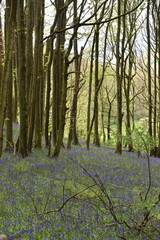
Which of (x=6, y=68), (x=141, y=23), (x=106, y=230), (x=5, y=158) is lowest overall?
(x=106, y=230)

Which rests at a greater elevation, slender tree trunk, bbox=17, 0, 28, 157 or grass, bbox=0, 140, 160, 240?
slender tree trunk, bbox=17, 0, 28, 157

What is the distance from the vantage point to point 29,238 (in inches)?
180

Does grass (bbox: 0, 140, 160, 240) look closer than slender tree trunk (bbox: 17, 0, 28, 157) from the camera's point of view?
Yes

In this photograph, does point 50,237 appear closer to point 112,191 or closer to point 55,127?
point 112,191

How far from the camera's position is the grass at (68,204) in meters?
4.91

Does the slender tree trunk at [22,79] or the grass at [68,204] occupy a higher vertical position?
the slender tree trunk at [22,79]

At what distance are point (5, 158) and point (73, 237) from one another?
7.01m

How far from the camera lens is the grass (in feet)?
16.1

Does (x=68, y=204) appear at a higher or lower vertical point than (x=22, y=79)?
lower

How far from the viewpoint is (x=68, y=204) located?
6.79m

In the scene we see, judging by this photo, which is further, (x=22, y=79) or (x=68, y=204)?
(x=22, y=79)

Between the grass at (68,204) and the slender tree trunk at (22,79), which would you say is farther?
the slender tree trunk at (22,79)

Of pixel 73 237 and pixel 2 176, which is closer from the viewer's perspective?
pixel 73 237

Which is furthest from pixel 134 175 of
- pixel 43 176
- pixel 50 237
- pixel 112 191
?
pixel 50 237
